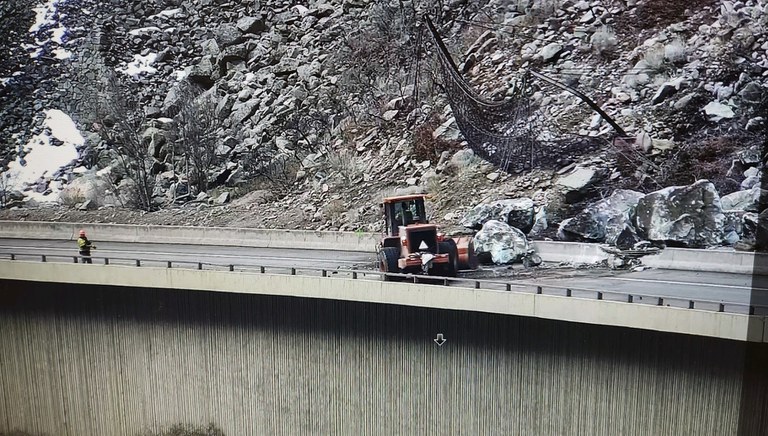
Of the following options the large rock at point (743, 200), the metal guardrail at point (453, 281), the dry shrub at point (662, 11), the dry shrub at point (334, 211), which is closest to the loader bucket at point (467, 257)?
the metal guardrail at point (453, 281)

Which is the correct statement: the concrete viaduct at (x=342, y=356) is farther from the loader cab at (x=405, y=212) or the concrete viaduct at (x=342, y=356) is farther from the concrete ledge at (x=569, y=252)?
the loader cab at (x=405, y=212)

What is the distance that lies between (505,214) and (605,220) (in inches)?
32.7

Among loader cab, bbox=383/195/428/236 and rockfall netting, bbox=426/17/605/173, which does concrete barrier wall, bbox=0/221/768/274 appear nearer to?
loader cab, bbox=383/195/428/236

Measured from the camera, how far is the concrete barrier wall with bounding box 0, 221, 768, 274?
12.2 ft

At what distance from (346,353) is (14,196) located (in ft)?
13.6

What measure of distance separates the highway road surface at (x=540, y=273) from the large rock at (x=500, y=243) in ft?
0.41

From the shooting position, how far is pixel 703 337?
144 inches

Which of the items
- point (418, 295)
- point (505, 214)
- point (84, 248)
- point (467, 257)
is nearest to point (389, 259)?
point (418, 295)

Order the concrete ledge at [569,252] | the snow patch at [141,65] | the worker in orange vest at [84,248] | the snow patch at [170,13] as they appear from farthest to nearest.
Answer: the snow patch at [141,65]
the snow patch at [170,13]
the worker in orange vest at [84,248]
the concrete ledge at [569,252]

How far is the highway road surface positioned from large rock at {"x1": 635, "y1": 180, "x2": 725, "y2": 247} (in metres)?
0.29

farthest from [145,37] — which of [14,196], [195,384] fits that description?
[195,384]

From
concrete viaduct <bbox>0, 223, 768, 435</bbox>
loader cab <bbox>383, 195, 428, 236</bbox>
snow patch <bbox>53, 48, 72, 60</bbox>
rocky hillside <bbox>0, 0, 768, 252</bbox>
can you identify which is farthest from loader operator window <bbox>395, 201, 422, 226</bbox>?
snow patch <bbox>53, 48, 72, 60</bbox>

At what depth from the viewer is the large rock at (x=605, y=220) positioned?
3.88 metres

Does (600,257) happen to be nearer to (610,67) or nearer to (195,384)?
(610,67)
